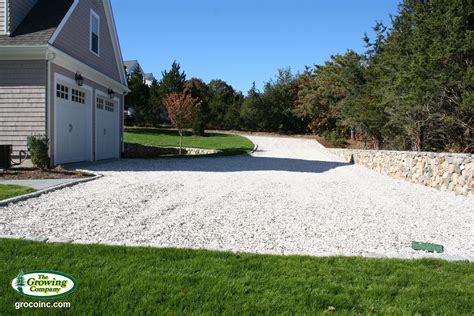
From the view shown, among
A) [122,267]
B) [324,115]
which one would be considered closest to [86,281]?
[122,267]

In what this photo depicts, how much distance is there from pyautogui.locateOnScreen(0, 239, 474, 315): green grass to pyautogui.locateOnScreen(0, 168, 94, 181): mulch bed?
558 centimetres

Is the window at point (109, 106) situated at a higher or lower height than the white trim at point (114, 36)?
lower

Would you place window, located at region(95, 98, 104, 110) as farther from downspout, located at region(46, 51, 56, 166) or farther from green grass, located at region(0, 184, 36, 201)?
green grass, located at region(0, 184, 36, 201)

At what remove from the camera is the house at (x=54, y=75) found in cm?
1008

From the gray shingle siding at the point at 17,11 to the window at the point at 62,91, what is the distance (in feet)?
6.21

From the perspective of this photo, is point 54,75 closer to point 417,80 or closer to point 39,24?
point 39,24

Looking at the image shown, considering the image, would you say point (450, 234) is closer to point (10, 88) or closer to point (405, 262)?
point (405, 262)

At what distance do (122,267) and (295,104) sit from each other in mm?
36369

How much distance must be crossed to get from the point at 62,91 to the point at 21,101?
1.46 m

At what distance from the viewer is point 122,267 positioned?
3.16 m

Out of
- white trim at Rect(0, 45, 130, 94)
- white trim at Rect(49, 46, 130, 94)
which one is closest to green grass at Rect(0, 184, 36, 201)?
white trim at Rect(0, 45, 130, 94)

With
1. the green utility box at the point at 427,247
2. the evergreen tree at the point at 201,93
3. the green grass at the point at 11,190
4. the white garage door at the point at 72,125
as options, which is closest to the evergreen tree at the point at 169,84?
the evergreen tree at the point at 201,93

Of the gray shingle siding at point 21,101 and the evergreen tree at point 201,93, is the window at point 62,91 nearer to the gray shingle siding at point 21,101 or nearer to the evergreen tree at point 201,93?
the gray shingle siding at point 21,101

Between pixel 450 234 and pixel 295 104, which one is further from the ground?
pixel 295 104
